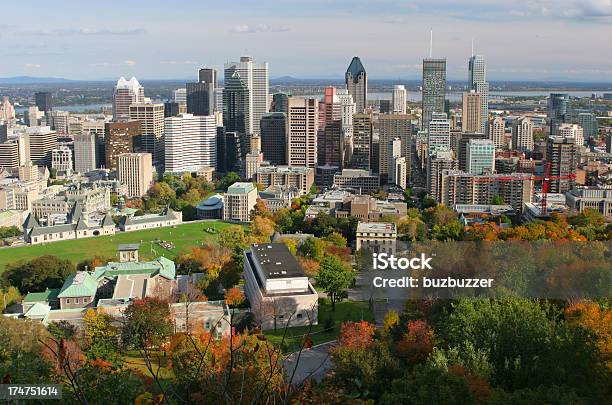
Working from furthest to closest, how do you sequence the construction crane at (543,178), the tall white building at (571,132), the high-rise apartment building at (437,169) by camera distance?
the tall white building at (571,132) < the high-rise apartment building at (437,169) < the construction crane at (543,178)

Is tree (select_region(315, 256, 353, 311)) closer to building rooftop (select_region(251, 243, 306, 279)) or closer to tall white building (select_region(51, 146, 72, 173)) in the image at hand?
building rooftop (select_region(251, 243, 306, 279))

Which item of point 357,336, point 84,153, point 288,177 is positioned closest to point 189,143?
point 84,153

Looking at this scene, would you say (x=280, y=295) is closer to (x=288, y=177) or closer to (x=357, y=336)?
(x=357, y=336)

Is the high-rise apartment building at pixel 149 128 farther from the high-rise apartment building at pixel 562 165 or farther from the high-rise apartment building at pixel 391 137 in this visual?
the high-rise apartment building at pixel 562 165

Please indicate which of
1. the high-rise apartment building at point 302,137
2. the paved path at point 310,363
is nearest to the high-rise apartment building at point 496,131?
the high-rise apartment building at point 302,137

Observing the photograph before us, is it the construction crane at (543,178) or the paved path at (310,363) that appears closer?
the paved path at (310,363)

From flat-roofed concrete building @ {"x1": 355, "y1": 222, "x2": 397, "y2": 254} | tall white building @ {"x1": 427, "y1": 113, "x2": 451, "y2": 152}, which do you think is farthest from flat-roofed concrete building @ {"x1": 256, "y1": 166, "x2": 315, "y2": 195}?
flat-roofed concrete building @ {"x1": 355, "y1": 222, "x2": 397, "y2": 254}
